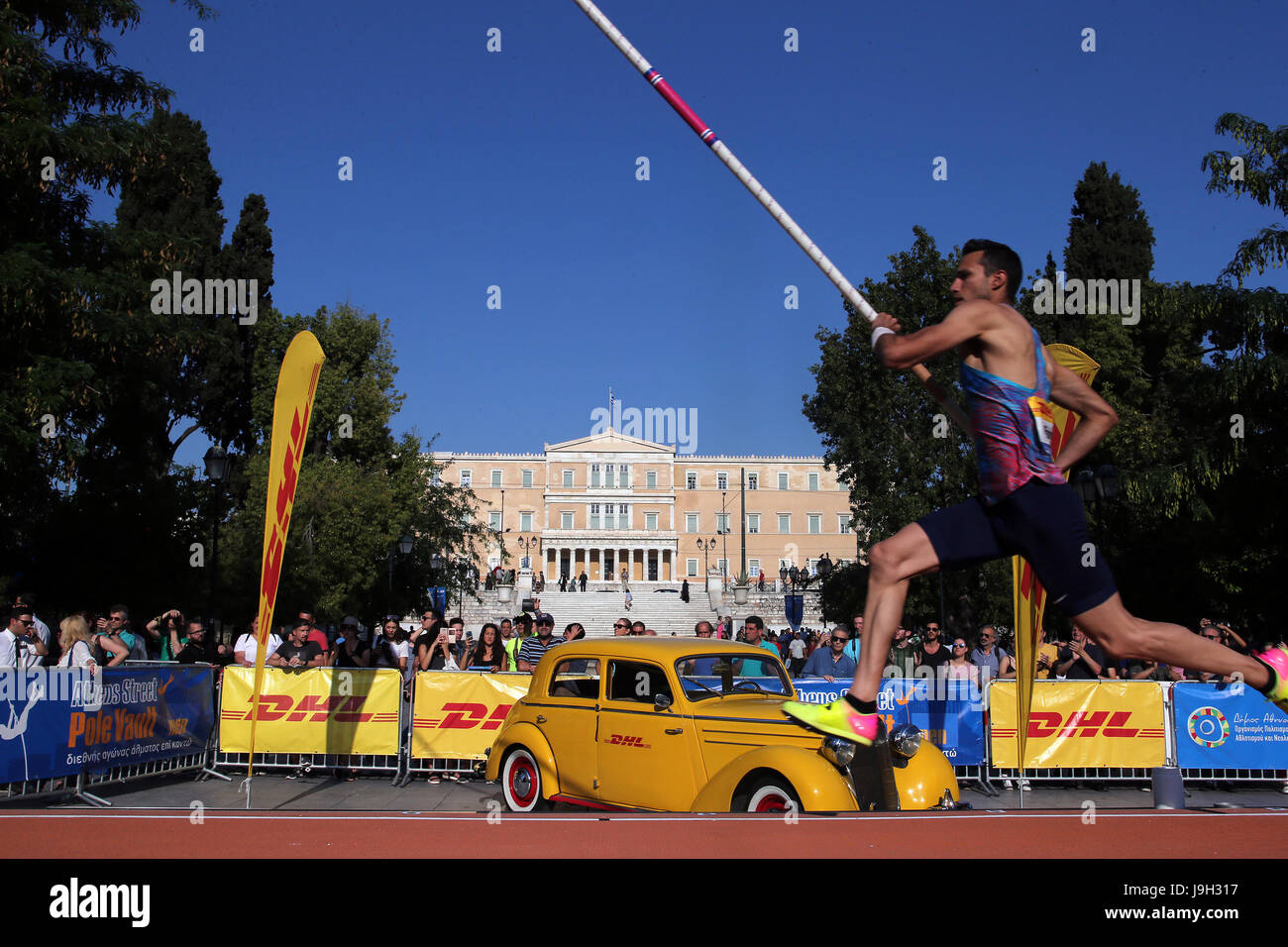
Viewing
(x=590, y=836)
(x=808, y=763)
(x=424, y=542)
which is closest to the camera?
(x=590, y=836)

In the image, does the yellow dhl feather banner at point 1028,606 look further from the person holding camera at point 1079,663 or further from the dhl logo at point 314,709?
the dhl logo at point 314,709

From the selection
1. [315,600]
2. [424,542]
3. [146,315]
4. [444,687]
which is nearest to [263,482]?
[315,600]

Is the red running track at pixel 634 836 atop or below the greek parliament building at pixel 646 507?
below

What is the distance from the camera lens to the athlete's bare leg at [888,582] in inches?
144

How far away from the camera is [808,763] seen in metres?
6.63

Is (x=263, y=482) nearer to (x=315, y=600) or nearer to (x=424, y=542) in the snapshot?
(x=315, y=600)

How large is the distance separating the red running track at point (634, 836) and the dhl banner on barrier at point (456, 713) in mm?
8337

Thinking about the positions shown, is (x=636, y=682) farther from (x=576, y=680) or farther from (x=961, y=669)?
(x=961, y=669)

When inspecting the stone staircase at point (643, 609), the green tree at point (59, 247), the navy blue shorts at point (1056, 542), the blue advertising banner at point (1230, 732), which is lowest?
the stone staircase at point (643, 609)

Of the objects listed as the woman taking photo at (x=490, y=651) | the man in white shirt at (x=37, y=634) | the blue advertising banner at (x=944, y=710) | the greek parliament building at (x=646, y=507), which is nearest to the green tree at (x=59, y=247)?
the man in white shirt at (x=37, y=634)

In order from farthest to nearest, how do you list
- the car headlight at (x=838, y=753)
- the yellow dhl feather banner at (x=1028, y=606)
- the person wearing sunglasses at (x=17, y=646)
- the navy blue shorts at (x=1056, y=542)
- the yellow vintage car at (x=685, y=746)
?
the person wearing sunglasses at (x=17, y=646) → the yellow dhl feather banner at (x=1028, y=606) → the yellow vintage car at (x=685, y=746) → the car headlight at (x=838, y=753) → the navy blue shorts at (x=1056, y=542)

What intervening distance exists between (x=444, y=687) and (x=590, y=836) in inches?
362

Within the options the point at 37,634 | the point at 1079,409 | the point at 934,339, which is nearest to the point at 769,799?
the point at 1079,409

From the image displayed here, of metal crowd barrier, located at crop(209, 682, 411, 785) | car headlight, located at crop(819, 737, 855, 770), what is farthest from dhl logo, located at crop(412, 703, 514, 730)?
car headlight, located at crop(819, 737, 855, 770)
